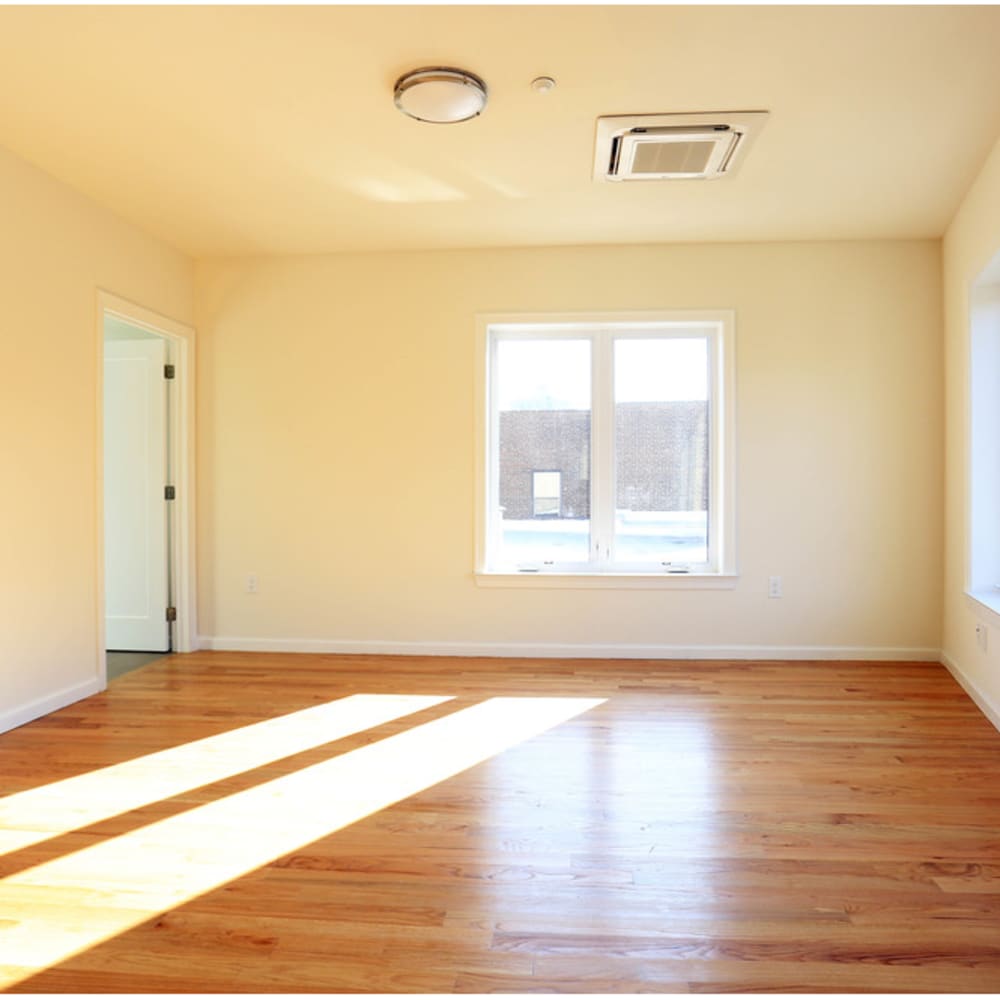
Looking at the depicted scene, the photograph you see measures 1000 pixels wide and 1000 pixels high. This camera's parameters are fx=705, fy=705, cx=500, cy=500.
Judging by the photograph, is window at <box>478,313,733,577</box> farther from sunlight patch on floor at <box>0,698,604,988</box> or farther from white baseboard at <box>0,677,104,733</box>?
white baseboard at <box>0,677,104,733</box>

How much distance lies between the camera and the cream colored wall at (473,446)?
4320 mm

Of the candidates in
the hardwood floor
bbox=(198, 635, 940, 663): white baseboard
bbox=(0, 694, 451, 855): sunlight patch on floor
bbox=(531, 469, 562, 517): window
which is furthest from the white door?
bbox=(531, 469, 562, 517): window

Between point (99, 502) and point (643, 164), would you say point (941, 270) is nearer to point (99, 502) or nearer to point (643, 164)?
point (643, 164)

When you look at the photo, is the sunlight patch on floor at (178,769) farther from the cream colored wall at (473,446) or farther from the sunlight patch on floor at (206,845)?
the cream colored wall at (473,446)

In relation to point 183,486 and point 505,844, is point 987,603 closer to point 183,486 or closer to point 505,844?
point 505,844

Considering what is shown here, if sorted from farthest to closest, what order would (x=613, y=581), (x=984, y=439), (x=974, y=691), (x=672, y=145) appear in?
(x=613, y=581) < (x=984, y=439) < (x=974, y=691) < (x=672, y=145)

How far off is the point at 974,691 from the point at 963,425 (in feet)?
4.60

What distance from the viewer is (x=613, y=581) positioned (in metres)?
4.46

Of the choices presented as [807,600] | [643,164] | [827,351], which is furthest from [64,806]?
[827,351]

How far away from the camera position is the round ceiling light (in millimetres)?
2531

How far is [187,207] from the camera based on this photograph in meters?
3.81

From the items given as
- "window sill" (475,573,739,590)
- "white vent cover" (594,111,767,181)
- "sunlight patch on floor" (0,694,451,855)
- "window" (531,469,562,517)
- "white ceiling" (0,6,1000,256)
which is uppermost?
"white ceiling" (0,6,1000,256)

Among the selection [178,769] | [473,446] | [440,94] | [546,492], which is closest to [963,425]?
[546,492]

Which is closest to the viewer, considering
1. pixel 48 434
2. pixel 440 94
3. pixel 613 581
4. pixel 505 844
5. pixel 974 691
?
pixel 505 844
